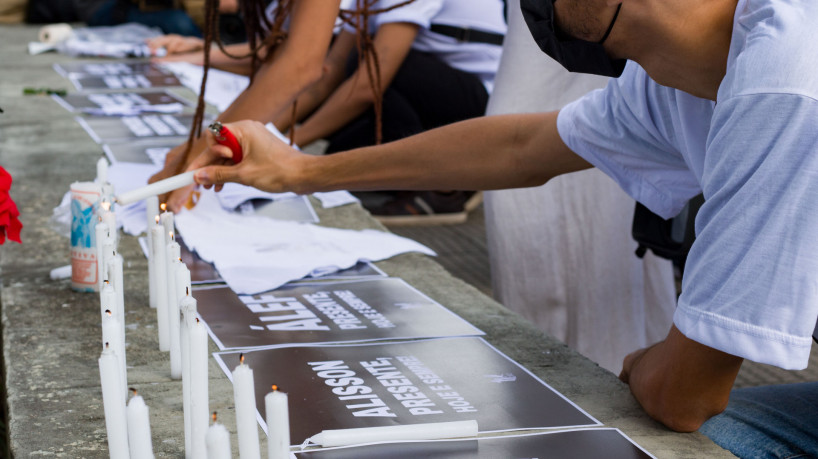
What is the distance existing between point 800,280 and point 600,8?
0.38 m

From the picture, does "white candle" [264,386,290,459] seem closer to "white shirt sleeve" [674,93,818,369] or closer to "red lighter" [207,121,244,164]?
"white shirt sleeve" [674,93,818,369]

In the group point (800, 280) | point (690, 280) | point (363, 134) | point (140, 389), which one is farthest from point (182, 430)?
point (363, 134)

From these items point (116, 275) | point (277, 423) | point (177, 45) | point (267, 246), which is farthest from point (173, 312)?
point (177, 45)

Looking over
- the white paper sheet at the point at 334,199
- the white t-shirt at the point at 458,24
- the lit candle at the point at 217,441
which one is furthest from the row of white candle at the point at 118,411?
the white t-shirt at the point at 458,24

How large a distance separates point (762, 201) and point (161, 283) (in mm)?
882

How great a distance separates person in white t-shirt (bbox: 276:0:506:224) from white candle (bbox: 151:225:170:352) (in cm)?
220

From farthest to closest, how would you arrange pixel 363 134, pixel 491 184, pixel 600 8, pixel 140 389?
pixel 363 134 < pixel 491 184 < pixel 140 389 < pixel 600 8

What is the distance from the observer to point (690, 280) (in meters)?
1.20

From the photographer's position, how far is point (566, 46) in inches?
51.1

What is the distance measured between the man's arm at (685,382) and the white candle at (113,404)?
0.69 m

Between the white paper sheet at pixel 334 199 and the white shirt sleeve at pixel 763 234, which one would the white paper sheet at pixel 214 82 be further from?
the white shirt sleeve at pixel 763 234

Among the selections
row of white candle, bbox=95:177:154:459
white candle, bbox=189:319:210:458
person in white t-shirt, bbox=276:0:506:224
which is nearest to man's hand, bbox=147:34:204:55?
person in white t-shirt, bbox=276:0:506:224

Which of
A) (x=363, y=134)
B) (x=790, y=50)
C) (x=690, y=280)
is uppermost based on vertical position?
(x=790, y=50)

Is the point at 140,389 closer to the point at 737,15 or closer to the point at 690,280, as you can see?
the point at 690,280
